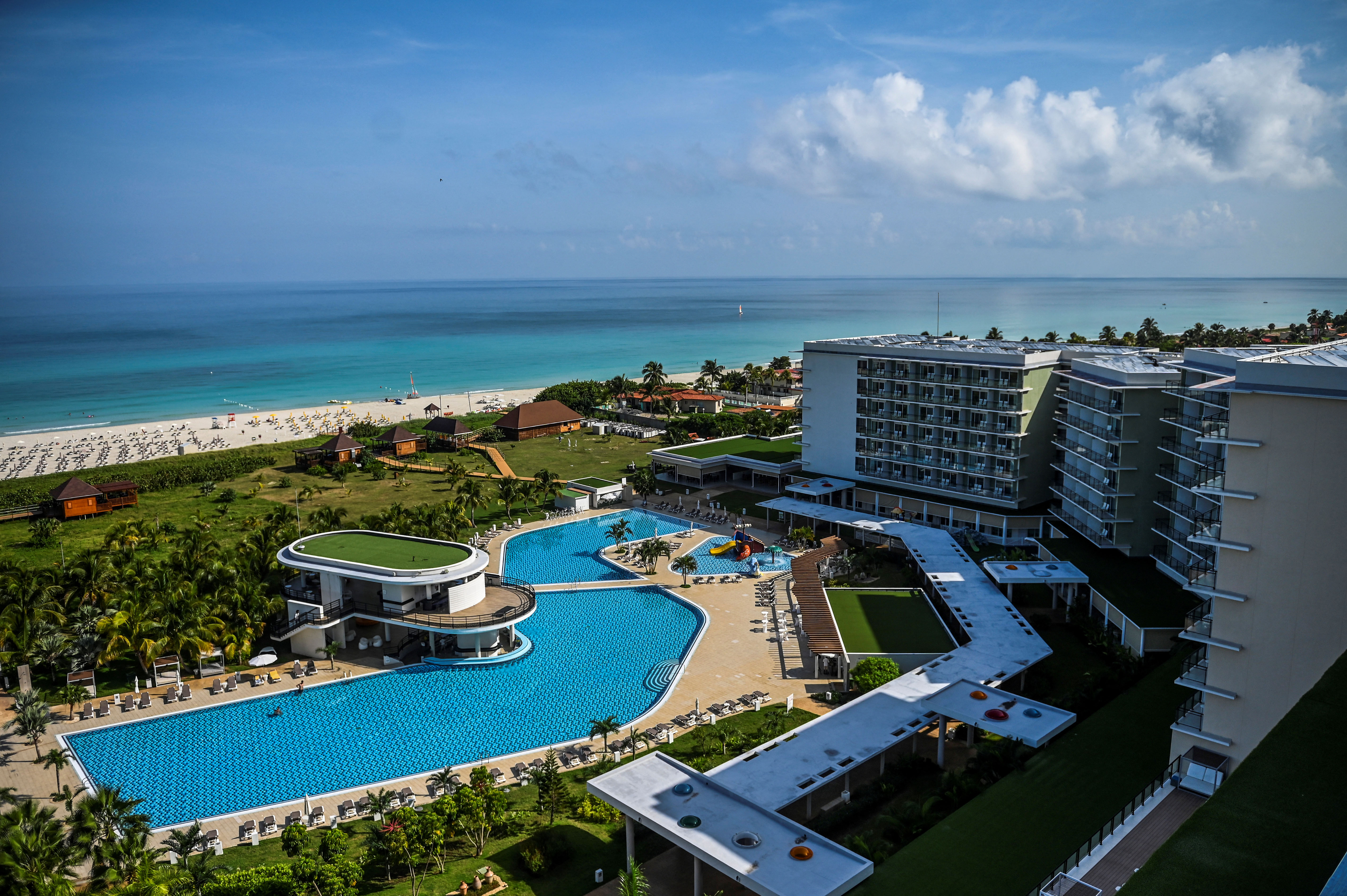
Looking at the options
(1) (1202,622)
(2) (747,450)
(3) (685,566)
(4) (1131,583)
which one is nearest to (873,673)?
(1) (1202,622)

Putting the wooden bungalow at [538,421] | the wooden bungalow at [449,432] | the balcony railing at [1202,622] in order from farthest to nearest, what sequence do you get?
1. the wooden bungalow at [538,421]
2. the wooden bungalow at [449,432]
3. the balcony railing at [1202,622]

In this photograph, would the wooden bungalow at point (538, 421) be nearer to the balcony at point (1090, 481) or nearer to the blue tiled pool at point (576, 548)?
the blue tiled pool at point (576, 548)

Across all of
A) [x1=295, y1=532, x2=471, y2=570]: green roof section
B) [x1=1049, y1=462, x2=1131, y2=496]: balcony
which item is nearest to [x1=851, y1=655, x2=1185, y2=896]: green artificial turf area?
[x1=1049, y1=462, x2=1131, y2=496]: balcony

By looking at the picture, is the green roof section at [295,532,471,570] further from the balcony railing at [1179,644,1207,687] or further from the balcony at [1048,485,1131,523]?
the balcony at [1048,485,1131,523]

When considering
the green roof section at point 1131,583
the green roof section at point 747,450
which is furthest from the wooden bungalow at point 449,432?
the green roof section at point 1131,583

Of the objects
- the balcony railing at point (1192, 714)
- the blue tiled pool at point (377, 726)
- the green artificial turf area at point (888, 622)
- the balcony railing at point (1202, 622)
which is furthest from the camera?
the green artificial turf area at point (888, 622)
